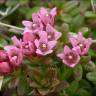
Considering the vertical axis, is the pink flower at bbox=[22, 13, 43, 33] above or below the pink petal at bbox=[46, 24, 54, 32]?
above

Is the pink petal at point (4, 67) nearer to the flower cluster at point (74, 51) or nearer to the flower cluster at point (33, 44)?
the flower cluster at point (33, 44)

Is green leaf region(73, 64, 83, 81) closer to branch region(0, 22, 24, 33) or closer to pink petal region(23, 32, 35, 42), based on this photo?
pink petal region(23, 32, 35, 42)

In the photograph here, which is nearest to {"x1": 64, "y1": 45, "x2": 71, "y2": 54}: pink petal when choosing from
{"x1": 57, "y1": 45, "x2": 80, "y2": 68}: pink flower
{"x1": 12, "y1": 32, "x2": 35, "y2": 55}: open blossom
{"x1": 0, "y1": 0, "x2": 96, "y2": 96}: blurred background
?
{"x1": 57, "y1": 45, "x2": 80, "y2": 68}: pink flower

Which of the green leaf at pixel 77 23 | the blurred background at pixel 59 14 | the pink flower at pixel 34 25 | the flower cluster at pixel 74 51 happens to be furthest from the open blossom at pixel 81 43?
the green leaf at pixel 77 23

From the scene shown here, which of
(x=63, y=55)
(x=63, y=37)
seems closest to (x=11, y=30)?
(x=63, y=37)

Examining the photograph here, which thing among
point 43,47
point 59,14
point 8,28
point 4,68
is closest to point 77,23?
point 59,14

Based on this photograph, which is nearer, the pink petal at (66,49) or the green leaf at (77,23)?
the pink petal at (66,49)
